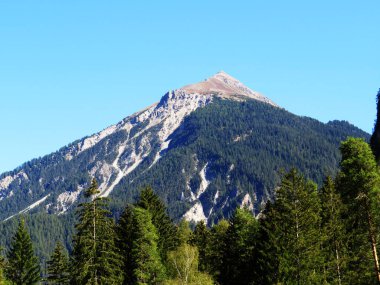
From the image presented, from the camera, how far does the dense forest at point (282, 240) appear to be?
137 ft

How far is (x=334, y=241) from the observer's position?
4869cm

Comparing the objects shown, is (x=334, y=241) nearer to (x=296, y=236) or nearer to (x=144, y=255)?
(x=296, y=236)

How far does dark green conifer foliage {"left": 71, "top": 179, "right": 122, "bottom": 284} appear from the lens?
161ft

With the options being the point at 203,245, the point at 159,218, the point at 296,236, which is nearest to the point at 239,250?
the point at 159,218

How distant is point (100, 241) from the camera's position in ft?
165

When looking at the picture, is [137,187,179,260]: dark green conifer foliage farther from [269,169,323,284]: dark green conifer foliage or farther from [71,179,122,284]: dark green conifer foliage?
[269,169,323,284]: dark green conifer foliage

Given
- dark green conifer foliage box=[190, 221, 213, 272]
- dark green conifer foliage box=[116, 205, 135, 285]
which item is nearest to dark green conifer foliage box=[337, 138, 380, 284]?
dark green conifer foliage box=[116, 205, 135, 285]

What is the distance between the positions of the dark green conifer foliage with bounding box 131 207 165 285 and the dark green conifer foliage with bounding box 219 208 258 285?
34.4ft

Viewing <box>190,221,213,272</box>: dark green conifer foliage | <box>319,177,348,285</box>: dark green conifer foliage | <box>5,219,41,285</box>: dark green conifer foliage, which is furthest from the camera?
<box>5,219,41,285</box>: dark green conifer foliage

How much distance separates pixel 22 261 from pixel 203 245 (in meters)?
26.4

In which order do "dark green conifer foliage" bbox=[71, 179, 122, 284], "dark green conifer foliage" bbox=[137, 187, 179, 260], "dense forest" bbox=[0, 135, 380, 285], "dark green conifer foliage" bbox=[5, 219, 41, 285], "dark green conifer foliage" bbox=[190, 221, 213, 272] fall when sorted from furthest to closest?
"dark green conifer foliage" bbox=[5, 219, 41, 285] < "dark green conifer foliage" bbox=[190, 221, 213, 272] < "dark green conifer foliage" bbox=[137, 187, 179, 260] < "dark green conifer foliage" bbox=[71, 179, 122, 284] < "dense forest" bbox=[0, 135, 380, 285]

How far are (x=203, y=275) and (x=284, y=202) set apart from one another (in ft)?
56.6

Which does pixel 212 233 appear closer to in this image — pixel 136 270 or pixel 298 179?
pixel 136 270

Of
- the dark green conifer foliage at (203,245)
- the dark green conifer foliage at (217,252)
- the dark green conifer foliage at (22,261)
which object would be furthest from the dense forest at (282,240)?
the dark green conifer foliage at (22,261)
